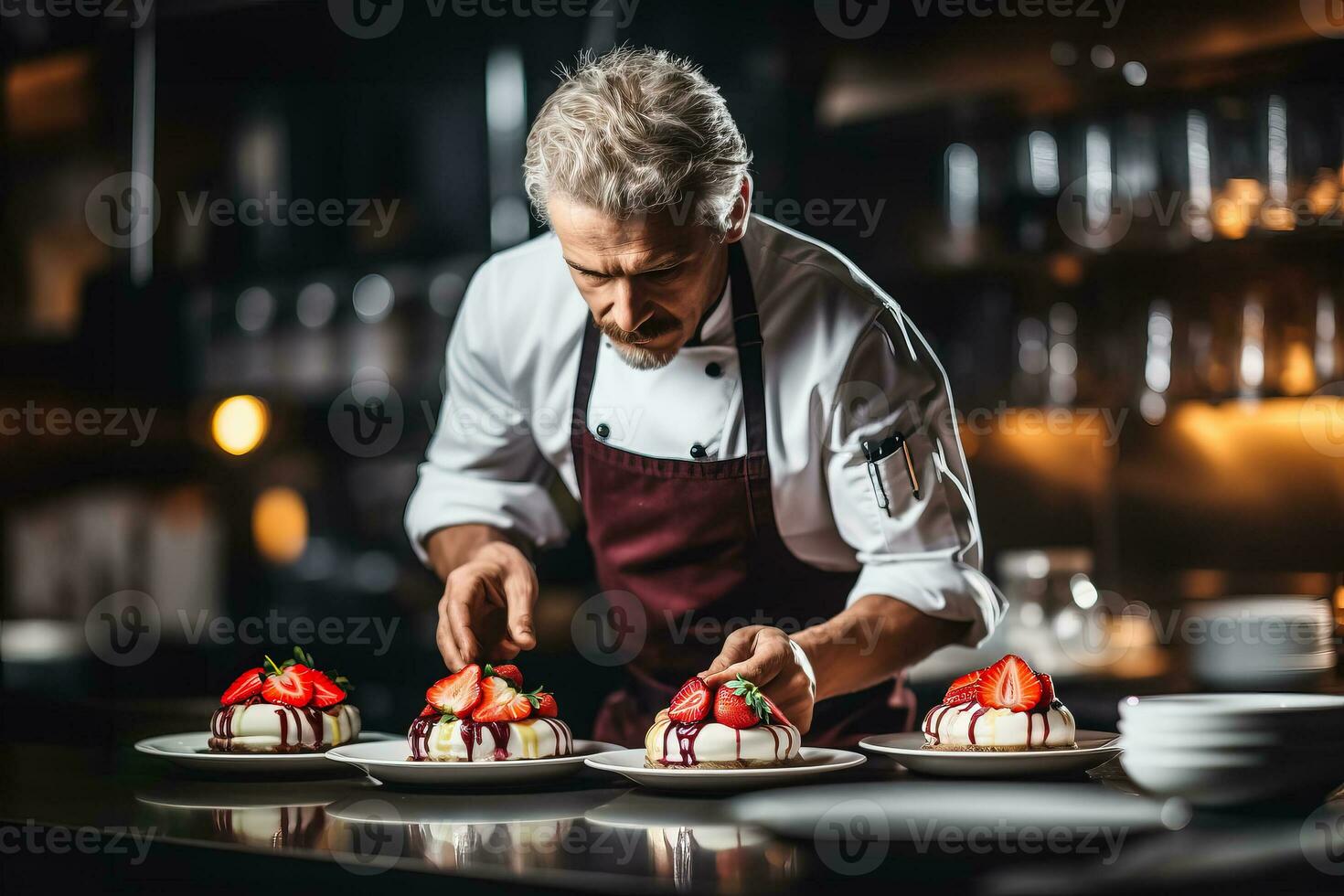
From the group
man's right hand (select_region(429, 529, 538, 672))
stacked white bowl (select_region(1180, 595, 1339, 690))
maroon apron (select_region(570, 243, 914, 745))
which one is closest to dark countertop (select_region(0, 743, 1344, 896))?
man's right hand (select_region(429, 529, 538, 672))

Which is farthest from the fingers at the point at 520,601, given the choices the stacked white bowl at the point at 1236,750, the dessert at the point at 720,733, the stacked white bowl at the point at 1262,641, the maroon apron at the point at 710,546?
the stacked white bowl at the point at 1262,641

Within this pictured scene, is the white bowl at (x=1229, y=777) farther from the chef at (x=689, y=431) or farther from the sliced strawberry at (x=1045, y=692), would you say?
the chef at (x=689, y=431)

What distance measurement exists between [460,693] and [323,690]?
0.80 feet

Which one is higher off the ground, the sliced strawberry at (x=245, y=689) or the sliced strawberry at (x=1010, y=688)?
the sliced strawberry at (x=245, y=689)

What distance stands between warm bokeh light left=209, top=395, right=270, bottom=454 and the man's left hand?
2.26 metres

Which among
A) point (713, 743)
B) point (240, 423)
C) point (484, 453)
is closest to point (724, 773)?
point (713, 743)

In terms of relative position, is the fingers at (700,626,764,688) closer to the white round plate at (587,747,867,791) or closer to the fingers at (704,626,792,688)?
the fingers at (704,626,792,688)

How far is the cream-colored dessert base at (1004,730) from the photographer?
1404 mm

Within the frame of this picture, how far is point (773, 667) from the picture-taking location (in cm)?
154

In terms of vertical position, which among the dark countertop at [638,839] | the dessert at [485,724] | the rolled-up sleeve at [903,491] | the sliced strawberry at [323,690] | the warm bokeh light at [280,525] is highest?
the warm bokeh light at [280,525]

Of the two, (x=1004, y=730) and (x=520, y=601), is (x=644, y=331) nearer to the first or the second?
(x=520, y=601)

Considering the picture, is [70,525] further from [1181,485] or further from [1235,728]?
[1235,728]

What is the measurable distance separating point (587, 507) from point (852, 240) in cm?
77

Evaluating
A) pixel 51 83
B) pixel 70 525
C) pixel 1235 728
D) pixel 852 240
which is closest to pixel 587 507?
pixel 852 240
